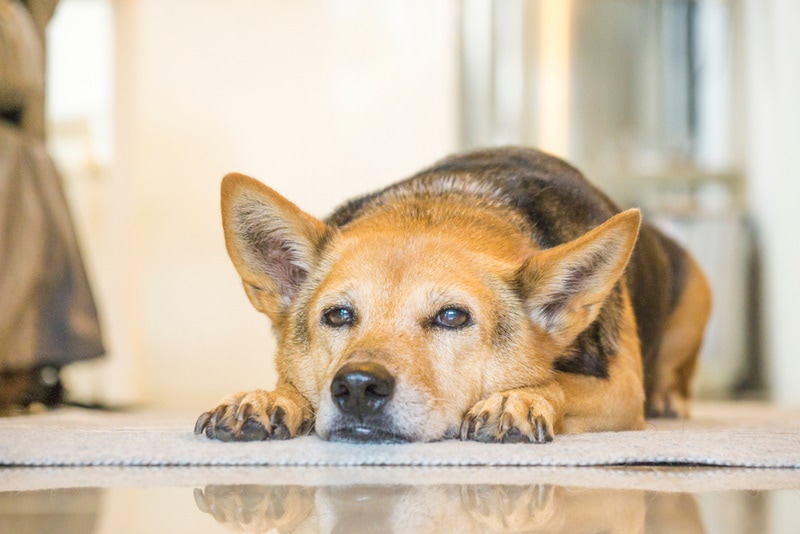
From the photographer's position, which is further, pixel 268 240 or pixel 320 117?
pixel 320 117

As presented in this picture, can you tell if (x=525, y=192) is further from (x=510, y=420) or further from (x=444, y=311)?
(x=510, y=420)

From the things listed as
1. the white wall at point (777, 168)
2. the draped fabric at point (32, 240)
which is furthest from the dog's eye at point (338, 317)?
the white wall at point (777, 168)

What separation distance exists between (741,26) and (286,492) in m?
6.32

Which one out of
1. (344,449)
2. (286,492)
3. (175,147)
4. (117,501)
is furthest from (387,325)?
(175,147)

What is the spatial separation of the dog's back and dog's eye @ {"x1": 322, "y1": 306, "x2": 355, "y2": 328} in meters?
0.50

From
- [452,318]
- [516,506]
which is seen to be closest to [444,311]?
[452,318]

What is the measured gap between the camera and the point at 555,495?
4.48ft

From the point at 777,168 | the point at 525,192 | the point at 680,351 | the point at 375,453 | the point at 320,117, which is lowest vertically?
the point at 680,351

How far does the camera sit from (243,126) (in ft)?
24.0

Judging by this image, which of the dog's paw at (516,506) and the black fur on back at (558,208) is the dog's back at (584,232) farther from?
the dog's paw at (516,506)

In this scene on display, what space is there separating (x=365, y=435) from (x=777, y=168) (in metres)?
4.96

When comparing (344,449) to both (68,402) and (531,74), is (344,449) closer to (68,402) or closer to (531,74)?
(68,402)

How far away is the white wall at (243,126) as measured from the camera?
7211 mm

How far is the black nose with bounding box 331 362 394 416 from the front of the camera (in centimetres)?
Result: 176
